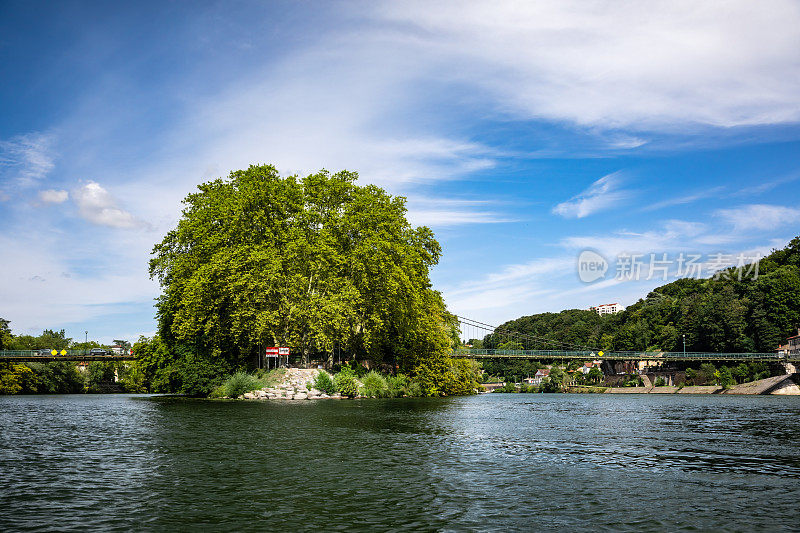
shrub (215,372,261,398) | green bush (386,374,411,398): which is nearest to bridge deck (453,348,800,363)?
green bush (386,374,411,398)

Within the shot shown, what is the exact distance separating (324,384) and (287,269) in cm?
Result: 1011


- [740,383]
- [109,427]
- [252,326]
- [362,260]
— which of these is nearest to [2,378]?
[252,326]

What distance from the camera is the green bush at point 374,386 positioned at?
181ft

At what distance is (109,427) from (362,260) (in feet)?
101

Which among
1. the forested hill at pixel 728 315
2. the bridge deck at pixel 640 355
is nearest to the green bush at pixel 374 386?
the bridge deck at pixel 640 355

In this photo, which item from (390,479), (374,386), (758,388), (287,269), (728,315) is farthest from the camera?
(728,315)

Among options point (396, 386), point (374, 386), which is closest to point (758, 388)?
point (396, 386)

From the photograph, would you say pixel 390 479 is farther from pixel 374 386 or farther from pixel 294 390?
pixel 374 386

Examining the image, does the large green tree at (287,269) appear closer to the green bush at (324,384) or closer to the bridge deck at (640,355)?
the green bush at (324,384)

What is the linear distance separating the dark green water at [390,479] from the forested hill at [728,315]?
→ 112702 millimetres

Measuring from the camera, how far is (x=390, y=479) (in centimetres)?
1368

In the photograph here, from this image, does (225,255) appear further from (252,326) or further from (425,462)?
(425,462)

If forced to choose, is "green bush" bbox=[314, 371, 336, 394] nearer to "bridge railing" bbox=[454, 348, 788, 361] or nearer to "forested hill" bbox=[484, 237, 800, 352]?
"bridge railing" bbox=[454, 348, 788, 361]

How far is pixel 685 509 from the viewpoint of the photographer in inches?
435
